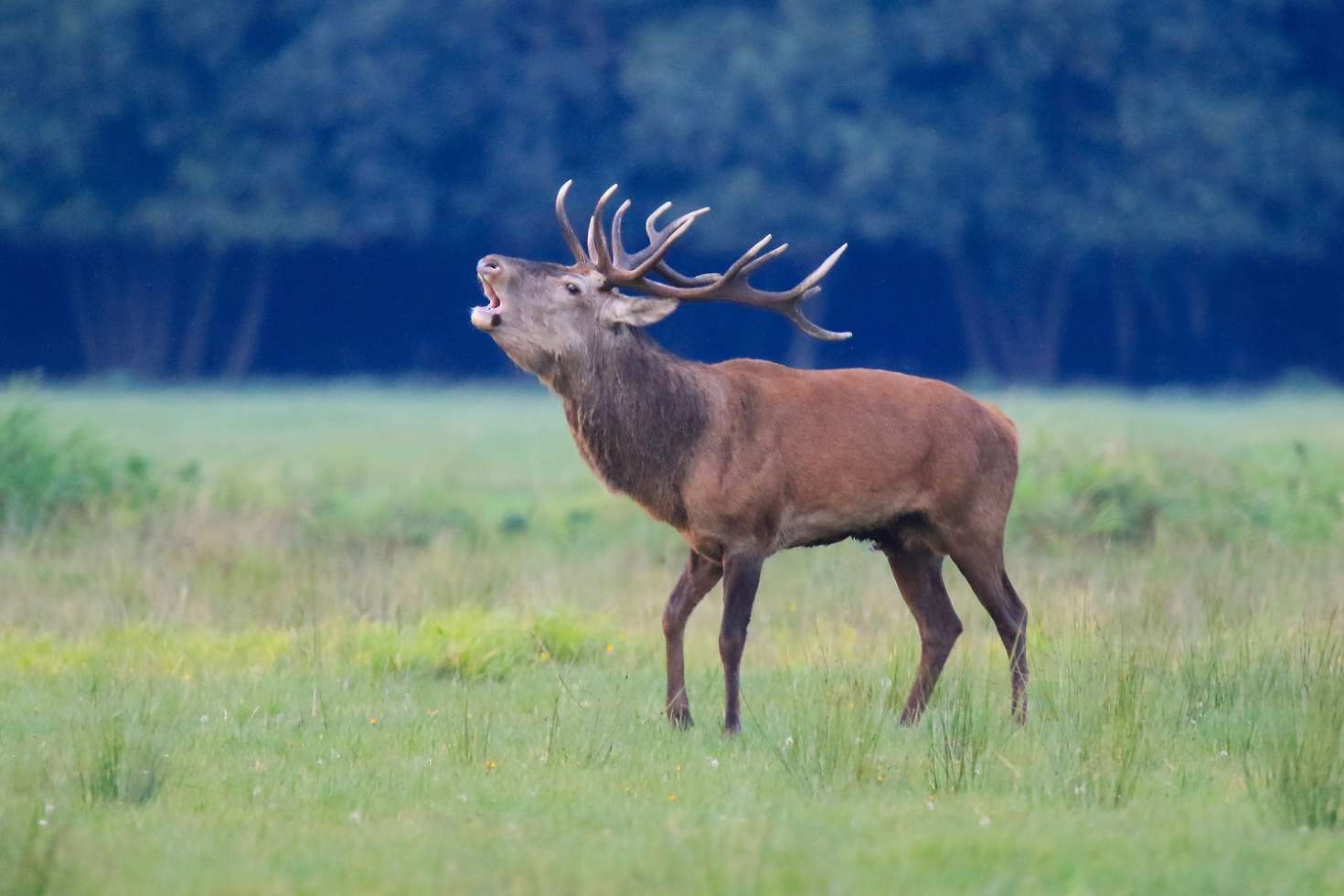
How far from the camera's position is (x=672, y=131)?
37.9 metres

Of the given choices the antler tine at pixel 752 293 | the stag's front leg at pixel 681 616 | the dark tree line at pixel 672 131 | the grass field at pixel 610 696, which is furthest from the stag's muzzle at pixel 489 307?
the dark tree line at pixel 672 131

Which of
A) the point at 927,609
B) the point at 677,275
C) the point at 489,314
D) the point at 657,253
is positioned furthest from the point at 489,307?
the point at 927,609

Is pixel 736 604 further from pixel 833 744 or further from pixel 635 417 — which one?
pixel 833 744

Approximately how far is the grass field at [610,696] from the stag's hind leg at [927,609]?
236 millimetres

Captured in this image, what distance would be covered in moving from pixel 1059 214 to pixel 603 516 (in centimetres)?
2430

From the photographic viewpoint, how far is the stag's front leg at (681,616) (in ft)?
29.2

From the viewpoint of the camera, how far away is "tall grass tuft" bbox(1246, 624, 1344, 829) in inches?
262

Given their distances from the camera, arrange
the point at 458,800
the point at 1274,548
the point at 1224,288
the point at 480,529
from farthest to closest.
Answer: the point at 1224,288, the point at 480,529, the point at 1274,548, the point at 458,800

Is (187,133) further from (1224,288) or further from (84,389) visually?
(1224,288)

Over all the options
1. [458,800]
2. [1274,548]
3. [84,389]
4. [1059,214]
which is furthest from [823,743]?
[1059,214]

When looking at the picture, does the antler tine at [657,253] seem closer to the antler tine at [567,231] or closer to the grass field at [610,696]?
the antler tine at [567,231]

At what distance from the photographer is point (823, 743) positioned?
24.3 feet

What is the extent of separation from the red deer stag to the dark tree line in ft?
93.0

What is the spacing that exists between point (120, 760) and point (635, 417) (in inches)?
113
